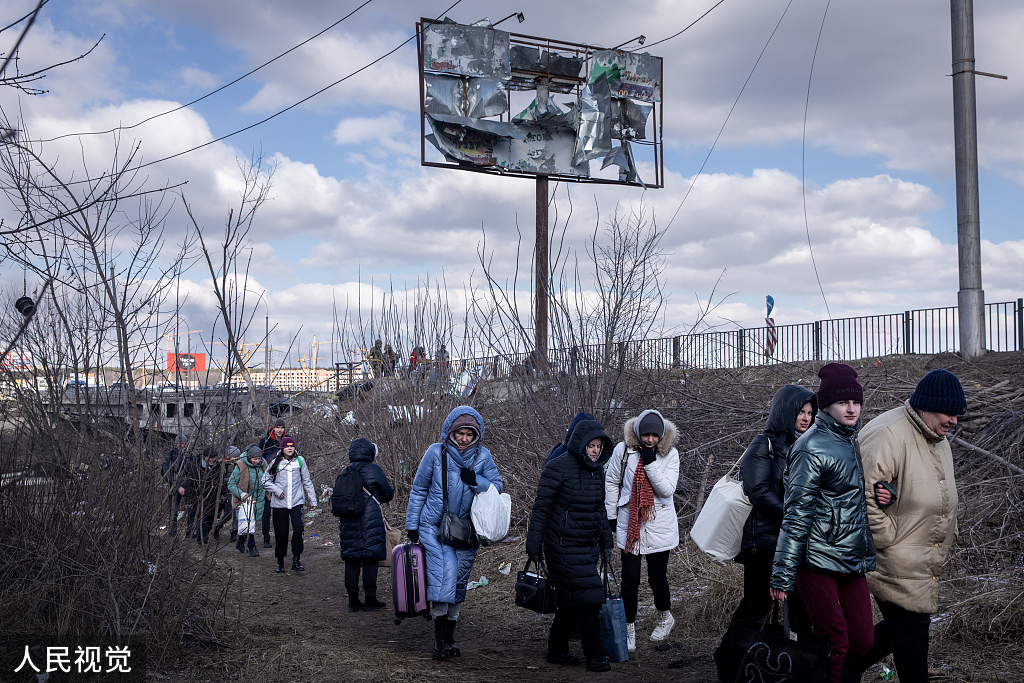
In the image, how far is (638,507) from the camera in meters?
6.39

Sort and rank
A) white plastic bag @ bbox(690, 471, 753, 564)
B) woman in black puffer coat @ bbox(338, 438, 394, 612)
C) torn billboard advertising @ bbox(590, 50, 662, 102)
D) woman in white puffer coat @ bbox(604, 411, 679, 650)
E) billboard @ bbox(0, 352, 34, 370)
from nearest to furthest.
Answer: white plastic bag @ bbox(690, 471, 753, 564) → billboard @ bbox(0, 352, 34, 370) → woman in white puffer coat @ bbox(604, 411, 679, 650) → woman in black puffer coat @ bbox(338, 438, 394, 612) → torn billboard advertising @ bbox(590, 50, 662, 102)

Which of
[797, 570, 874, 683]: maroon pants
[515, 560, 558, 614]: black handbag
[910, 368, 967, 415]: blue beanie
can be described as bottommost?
[515, 560, 558, 614]: black handbag

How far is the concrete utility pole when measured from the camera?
462 inches

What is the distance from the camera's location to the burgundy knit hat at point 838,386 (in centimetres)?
394

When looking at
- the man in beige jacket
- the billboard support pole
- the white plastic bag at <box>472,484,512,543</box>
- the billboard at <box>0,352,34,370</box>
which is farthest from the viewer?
the billboard support pole

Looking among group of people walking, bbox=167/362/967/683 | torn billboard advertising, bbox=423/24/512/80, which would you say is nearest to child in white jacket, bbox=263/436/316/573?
group of people walking, bbox=167/362/967/683

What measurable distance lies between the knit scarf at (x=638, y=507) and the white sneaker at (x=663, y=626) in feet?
1.99

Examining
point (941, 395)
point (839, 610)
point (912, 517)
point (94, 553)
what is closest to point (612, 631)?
point (839, 610)

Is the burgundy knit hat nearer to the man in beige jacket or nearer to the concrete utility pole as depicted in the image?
the man in beige jacket

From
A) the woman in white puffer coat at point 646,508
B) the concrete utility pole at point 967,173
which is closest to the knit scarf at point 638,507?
the woman in white puffer coat at point 646,508

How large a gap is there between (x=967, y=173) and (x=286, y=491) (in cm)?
1054

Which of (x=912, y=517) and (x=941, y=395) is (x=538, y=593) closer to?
Answer: (x=912, y=517)

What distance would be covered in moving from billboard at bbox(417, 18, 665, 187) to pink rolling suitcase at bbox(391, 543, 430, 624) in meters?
12.0

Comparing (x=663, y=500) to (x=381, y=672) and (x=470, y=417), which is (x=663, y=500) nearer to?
(x=470, y=417)
